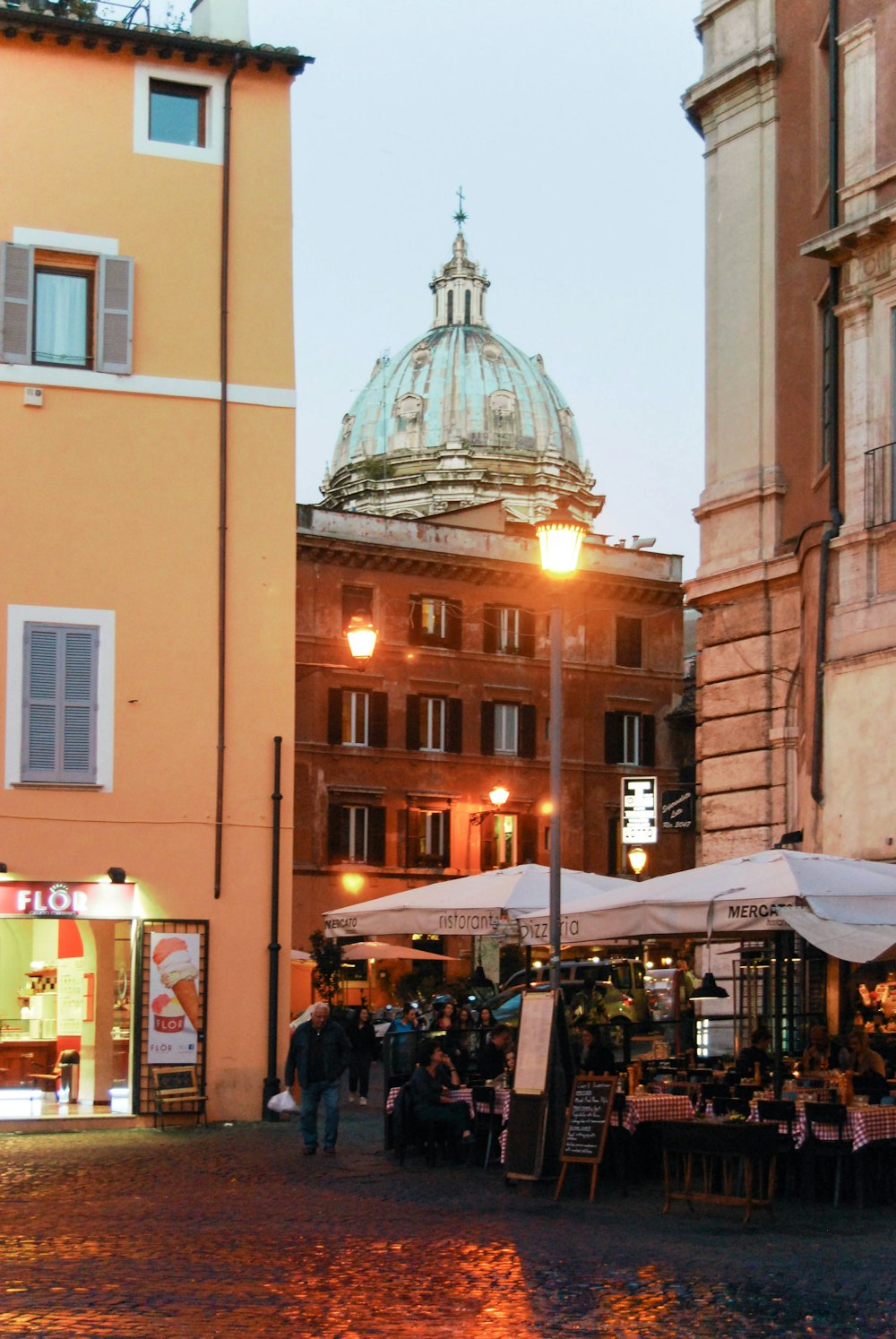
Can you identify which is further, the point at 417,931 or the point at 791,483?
the point at 791,483

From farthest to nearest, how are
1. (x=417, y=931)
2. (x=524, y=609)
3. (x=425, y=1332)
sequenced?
(x=524, y=609) → (x=417, y=931) → (x=425, y=1332)

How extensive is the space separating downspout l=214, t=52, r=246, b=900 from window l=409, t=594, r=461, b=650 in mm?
34505

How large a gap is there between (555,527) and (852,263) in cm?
787

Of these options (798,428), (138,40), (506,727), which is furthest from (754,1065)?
(506,727)

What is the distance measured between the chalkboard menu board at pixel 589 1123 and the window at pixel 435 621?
4222 centimetres

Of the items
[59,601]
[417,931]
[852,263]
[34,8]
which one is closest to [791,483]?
[852,263]

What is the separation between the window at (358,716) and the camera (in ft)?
181

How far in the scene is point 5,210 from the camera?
22391 millimetres

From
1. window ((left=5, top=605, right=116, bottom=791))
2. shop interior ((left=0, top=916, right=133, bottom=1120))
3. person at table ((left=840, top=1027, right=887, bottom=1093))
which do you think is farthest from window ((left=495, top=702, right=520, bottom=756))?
person at table ((left=840, top=1027, right=887, bottom=1093))

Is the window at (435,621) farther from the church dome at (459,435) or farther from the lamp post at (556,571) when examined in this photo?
the lamp post at (556,571)

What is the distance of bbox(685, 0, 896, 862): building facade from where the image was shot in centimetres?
2175

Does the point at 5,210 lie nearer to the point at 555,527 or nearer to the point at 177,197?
the point at 177,197

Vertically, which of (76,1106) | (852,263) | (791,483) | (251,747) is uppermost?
(852,263)

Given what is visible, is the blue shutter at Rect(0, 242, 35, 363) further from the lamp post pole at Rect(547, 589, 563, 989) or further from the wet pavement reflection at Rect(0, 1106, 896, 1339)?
the wet pavement reflection at Rect(0, 1106, 896, 1339)
